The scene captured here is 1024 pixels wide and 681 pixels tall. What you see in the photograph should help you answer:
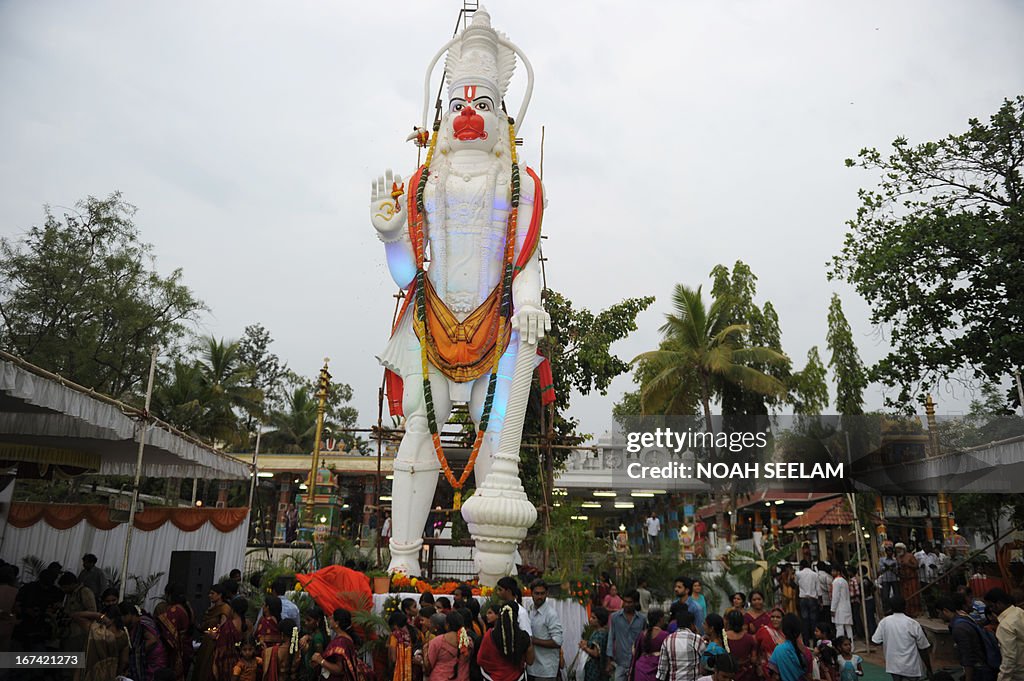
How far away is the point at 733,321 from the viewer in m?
21.5

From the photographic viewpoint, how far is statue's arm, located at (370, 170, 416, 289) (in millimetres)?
8062

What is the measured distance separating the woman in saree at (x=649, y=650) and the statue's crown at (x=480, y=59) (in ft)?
18.6

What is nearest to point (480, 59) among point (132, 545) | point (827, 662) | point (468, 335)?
point (468, 335)

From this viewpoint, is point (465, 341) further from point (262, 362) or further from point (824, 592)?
point (262, 362)

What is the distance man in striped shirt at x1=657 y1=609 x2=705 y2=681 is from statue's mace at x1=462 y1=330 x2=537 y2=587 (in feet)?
7.40

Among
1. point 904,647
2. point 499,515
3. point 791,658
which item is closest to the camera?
point 791,658

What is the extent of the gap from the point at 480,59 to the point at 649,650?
6.16 metres

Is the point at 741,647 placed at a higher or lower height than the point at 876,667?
higher

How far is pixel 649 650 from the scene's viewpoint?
5246 mm

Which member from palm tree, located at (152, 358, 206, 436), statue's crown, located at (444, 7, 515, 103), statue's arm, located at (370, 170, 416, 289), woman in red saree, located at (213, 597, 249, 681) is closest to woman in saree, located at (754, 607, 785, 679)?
woman in red saree, located at (213, 597, 249, 681)

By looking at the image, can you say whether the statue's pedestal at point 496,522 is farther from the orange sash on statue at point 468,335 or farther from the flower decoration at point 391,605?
the orange sash on statue at point 468,335

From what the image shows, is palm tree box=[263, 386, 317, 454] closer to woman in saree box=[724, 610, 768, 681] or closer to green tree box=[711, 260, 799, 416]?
green tree box=[711, 260, 799, 416]

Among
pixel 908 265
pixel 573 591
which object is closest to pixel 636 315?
pixel 908 265

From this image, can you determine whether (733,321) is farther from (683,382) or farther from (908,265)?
(908,265)
